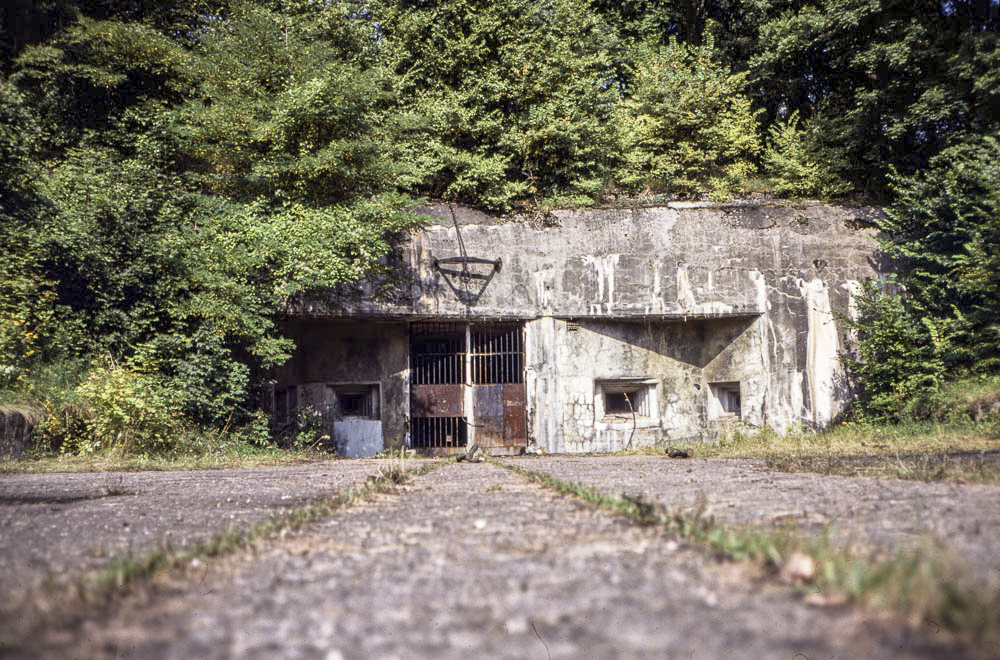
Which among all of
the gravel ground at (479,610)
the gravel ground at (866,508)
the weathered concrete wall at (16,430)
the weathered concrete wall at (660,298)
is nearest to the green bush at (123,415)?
the weathered concrete wall at (16,430)

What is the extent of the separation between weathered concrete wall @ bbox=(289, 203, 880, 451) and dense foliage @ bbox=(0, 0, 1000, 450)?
2.78 feet

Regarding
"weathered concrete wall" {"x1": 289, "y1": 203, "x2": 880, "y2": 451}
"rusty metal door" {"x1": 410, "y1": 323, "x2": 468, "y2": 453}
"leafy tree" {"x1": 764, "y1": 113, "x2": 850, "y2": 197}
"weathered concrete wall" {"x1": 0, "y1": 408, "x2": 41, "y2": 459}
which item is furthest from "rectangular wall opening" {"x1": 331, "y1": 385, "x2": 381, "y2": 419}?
"leafy tree" {"x1": 764, "y1": 113, "x2": 850, "y2": 197}

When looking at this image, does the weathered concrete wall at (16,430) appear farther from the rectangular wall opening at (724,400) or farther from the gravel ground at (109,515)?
the rectangular wall opening at (724,400)

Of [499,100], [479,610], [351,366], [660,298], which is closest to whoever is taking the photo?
[479,610]

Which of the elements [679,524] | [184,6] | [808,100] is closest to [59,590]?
[679,524]

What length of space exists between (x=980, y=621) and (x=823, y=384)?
12.2m

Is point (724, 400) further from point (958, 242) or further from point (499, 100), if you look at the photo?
point (499, 100)

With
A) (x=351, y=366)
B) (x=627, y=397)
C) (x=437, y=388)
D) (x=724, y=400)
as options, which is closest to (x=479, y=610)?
(x=437, y=388)

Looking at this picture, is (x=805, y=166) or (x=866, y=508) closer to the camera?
(x=866, y=508)

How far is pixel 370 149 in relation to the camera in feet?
36.8

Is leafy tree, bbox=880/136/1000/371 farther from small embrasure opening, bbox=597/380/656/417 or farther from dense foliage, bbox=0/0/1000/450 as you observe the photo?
small embrasure opening, bbox=597/380/656/417

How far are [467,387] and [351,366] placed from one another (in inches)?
86.0

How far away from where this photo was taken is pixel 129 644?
3.80 ft

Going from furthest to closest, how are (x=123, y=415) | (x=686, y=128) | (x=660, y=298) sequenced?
(x=686, y=128)
(x=660, y=298)
(x=123, y=415)
